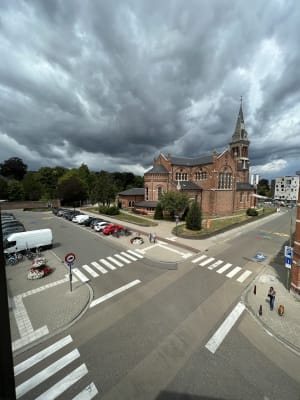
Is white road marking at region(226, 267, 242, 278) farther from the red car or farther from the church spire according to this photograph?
the church spire

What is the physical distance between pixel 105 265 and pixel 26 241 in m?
7.69

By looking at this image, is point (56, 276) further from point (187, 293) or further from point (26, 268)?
point (187, 293)

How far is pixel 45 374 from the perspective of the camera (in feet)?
23.8

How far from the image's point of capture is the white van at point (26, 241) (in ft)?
53.2

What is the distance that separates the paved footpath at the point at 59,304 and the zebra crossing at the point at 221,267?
951 mm

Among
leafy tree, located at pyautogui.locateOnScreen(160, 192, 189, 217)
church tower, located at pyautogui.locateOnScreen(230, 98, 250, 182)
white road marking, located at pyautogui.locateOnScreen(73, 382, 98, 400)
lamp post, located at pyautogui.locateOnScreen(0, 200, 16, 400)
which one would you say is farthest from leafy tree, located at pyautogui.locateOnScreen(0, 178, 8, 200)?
church tower, located at pyautogui.locateOnScreen(230, 98, 250, 182)

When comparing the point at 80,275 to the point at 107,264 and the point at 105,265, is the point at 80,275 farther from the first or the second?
the point at 107,264

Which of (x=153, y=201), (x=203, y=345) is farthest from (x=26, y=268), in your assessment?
(x=153, y=201)

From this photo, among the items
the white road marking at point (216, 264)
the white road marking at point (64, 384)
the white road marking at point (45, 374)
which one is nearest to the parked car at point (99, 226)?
the white road marking at point (216, 264)

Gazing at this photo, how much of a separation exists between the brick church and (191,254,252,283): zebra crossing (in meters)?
19.6

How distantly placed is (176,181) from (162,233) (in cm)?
1892

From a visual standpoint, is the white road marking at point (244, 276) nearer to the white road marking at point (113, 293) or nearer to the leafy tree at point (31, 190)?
the white road marking at point (113, 293)

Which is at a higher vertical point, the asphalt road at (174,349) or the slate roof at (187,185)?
the slate roof at (187,185)

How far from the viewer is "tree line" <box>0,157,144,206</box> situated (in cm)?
4062
